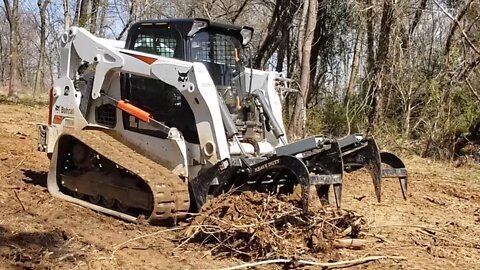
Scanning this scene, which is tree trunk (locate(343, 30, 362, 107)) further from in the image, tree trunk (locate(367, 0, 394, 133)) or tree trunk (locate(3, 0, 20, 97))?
tree trunk (locate(3, 0, 20, 97))

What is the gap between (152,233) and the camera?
6383 millimetres

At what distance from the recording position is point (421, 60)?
54.9 feet

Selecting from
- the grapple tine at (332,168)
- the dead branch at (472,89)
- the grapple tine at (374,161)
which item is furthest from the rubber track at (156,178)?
the dead branch at (472,89)

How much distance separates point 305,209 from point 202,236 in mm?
1026

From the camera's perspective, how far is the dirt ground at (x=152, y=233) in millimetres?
5473

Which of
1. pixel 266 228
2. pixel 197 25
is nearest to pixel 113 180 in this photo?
pixel 197 25

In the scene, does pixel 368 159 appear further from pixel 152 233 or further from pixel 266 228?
pixel 152 233

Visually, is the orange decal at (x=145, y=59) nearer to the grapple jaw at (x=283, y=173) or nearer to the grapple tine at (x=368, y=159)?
the grapple jaw at (x=283, y=173)

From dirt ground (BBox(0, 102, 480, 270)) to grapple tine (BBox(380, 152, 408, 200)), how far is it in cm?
47

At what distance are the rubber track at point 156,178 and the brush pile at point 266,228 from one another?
1.05 ft

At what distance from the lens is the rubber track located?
21.1 ft

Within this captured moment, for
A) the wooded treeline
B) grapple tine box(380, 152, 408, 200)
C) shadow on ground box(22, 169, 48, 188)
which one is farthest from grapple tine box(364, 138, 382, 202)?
→ the wooded treeline

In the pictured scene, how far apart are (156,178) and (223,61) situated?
171 centimetres

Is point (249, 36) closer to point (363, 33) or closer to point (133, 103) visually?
point (133, 103)
